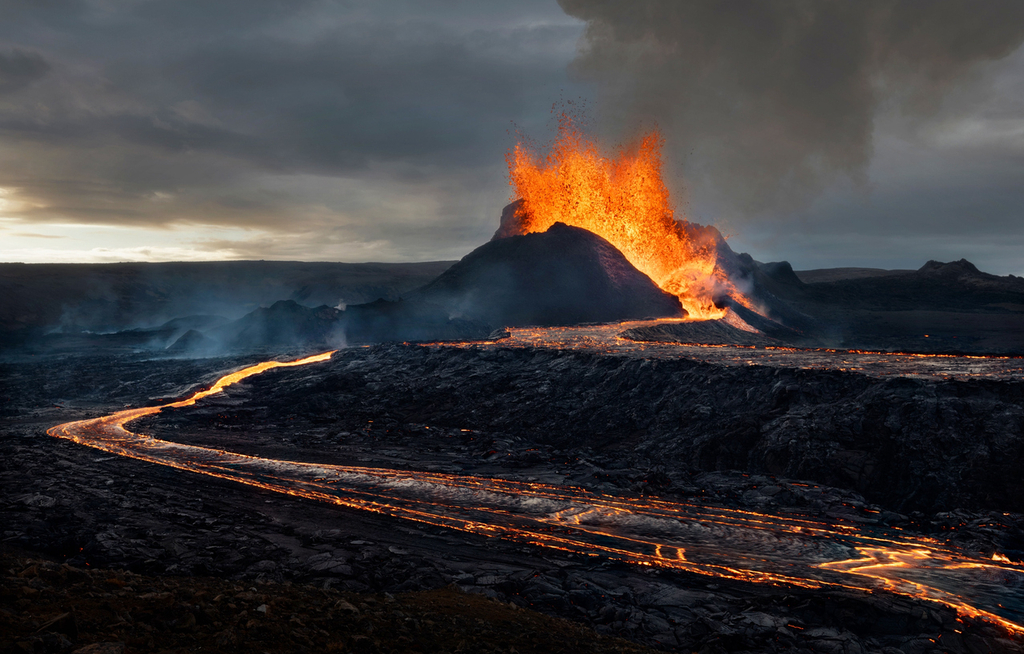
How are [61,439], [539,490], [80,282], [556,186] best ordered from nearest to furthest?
[539,490] < [61,439] < [556,186] < [80,282]

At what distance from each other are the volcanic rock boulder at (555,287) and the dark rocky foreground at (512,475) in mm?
18884

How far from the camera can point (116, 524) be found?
11250 mm

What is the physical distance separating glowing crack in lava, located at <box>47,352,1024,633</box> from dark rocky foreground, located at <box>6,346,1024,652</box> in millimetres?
572

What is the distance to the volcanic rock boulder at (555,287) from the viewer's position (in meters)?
44.8

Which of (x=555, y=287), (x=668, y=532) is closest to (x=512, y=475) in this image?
(x=668, y=532)

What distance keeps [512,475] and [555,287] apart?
104 feet

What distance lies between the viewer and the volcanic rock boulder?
147ft

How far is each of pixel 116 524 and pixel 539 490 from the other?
844 cm

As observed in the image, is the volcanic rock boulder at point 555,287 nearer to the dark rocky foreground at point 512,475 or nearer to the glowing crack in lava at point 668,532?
the dark rocky foreground at point 512,475

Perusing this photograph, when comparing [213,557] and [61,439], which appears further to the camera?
[61,439]

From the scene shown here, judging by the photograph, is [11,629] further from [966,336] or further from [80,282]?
[80,282]

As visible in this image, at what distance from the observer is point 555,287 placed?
46781 millimetres

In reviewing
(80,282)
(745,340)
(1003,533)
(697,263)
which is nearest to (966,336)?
(697,263)

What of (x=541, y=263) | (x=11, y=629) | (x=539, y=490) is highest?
(x=541, y=263)
